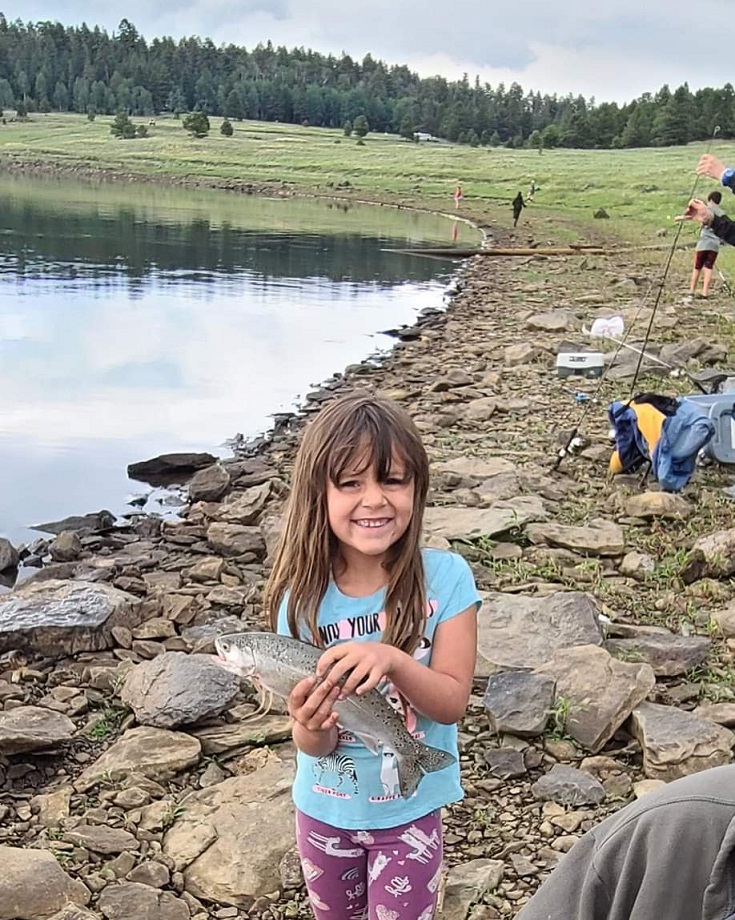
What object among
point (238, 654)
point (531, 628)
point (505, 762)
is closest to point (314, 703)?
point (238, 654)

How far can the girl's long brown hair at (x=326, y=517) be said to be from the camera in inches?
99.2

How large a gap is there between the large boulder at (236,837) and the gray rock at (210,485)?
6158 millimetres

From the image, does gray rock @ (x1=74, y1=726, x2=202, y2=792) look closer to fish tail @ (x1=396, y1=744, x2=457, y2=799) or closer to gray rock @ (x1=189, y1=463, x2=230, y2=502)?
fish tail @ (x1=396, y1=744, x2=457, y2=799)

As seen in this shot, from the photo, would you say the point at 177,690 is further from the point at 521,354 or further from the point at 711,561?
the point at 521,354

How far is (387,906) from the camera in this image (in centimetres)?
268

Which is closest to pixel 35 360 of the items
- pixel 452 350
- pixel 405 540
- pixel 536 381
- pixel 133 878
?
pixel 452 350

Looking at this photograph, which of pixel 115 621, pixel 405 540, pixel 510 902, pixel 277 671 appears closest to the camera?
pixel 277 671

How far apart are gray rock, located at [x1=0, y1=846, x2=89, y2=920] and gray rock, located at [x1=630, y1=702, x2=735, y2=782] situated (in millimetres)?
2153

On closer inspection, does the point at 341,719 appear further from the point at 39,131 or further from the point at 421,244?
the point at 39,131

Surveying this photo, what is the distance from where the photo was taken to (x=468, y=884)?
359 cm

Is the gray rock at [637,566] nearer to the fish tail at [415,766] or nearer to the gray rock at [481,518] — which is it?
the gray rock at [481,518]

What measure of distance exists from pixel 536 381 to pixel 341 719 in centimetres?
1134

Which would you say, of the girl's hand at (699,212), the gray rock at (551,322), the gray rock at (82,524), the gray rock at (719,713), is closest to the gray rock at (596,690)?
the gray rock at (719,713)

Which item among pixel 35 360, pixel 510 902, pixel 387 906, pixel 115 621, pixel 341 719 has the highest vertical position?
pixel 341 719
